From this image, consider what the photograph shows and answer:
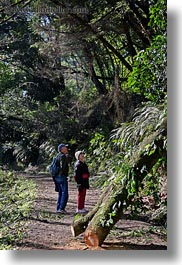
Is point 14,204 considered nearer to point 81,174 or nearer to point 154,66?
point 81,174

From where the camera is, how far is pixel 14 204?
3.27m

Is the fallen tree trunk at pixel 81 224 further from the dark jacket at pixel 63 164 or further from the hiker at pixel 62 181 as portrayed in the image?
the dark jacket at pixel 63 164

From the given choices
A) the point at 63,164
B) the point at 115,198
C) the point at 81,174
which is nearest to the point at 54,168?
the point at 63,164

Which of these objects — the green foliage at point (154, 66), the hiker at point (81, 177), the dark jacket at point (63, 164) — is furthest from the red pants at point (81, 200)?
→ the green foliage at point (154, 66)

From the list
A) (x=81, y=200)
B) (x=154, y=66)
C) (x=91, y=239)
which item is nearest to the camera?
(x=91, y=239)

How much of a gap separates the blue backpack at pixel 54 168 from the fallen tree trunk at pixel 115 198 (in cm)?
35

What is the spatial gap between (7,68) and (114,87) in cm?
80

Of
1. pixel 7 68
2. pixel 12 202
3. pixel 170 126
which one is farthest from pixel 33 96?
pixel 170 126

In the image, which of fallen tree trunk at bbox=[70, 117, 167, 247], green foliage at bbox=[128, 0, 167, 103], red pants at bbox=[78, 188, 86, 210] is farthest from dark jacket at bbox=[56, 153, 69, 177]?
green foliage at bbox=[128, 0, 167, 103]

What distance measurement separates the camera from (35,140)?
3.37 metres

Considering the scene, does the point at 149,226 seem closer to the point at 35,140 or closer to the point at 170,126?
the point at 170,126

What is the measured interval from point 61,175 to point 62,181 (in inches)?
1.8

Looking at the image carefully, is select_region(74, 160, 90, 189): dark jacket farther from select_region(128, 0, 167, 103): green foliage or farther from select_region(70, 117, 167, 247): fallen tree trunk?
select_region(128, 0, 167, 103): green foliage

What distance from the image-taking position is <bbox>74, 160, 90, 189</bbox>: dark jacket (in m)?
3.29
